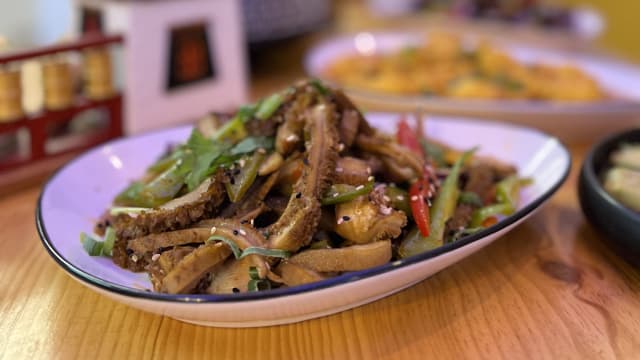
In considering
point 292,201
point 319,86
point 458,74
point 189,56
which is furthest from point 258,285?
point 458,74

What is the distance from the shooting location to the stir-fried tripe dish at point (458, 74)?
6.29 feet

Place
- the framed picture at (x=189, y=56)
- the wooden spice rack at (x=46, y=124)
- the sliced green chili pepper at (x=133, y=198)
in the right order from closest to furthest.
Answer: the sliced green chili pepper at (x=133, y=198) < the wooden spice rack at (x=46, y=124) < the framed picture at (x=189, y=56)

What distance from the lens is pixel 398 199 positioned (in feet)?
3.63

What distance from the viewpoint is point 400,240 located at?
1.05m

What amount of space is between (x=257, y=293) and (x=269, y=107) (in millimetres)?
492

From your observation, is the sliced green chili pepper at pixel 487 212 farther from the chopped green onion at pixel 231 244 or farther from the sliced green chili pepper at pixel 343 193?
the chopped green onion at pixel 231 244

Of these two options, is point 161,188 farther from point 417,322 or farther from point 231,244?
point 417,322

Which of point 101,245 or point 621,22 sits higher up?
point 101,245

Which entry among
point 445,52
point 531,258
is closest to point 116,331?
point 531,258

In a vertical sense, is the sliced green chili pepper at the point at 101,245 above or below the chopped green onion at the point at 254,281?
below

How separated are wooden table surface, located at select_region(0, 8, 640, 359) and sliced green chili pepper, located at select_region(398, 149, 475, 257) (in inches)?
3.0

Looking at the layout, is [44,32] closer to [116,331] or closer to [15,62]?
[15,62]

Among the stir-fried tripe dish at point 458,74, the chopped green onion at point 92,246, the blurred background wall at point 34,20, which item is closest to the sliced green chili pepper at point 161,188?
the chopped green onion at point 92,246

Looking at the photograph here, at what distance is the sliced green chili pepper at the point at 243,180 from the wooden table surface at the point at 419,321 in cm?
22
